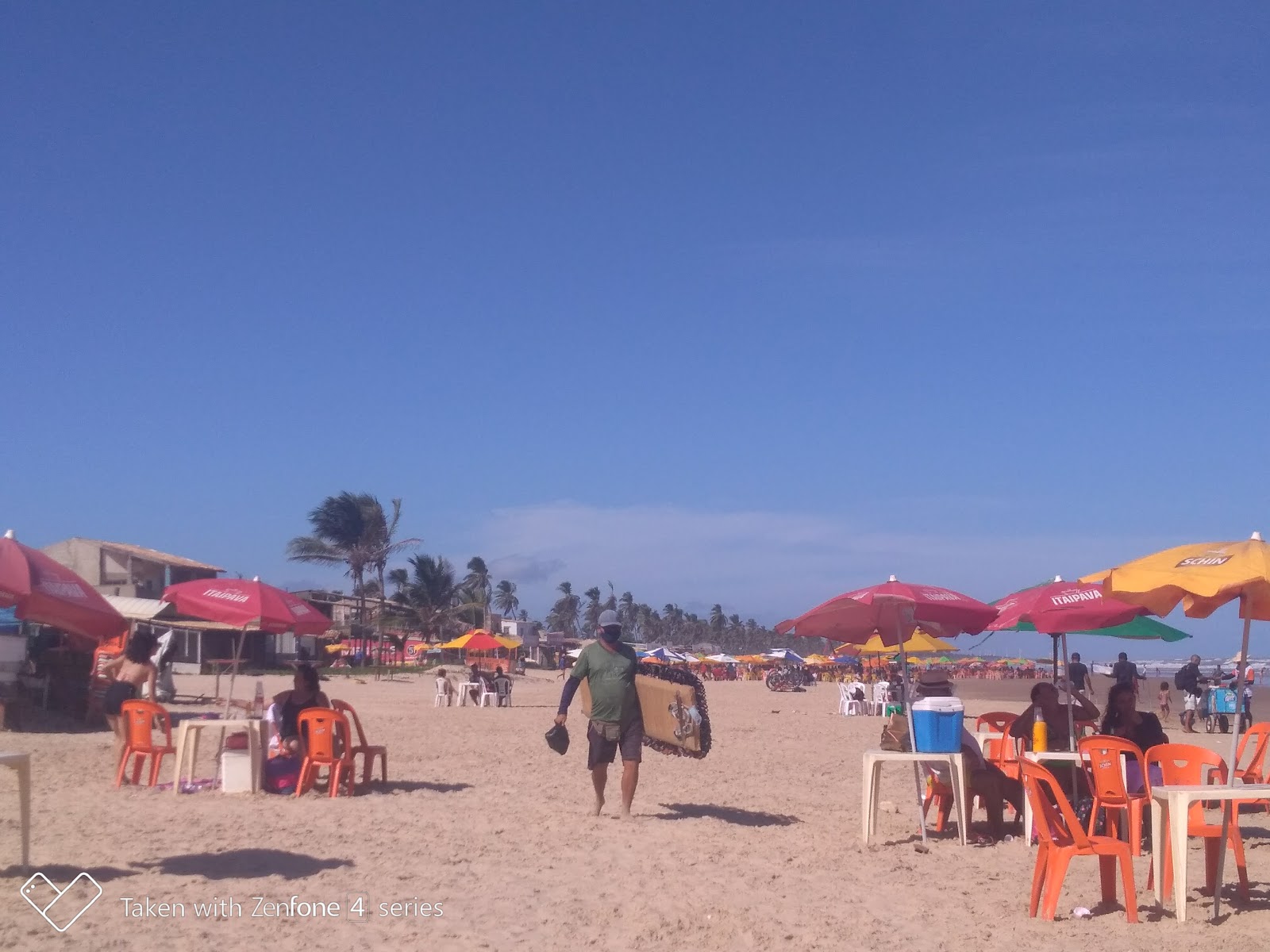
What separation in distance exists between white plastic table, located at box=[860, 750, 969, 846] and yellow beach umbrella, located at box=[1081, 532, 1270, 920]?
1.91 meters

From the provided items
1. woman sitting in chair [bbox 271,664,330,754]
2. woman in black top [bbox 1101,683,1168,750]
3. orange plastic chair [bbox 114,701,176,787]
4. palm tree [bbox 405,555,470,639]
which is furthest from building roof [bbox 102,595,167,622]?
palm tree [bbox 405,555,470,639]

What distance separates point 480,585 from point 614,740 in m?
78.9

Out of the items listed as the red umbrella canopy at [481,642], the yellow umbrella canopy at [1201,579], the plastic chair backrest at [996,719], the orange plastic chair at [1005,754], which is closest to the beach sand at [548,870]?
the orange plastic chair at [1005,754]

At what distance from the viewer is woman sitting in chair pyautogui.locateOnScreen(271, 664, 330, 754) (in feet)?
31.9

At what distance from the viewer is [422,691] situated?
1262 inches

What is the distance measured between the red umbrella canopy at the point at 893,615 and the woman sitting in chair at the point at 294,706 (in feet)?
12.6

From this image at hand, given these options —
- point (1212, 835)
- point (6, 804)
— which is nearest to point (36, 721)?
point (6, 804)

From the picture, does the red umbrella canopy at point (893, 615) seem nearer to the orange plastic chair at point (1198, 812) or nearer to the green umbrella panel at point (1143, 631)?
the green umbrella panel at point (1143, 631)

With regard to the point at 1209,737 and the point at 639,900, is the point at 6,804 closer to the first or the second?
the point at 639,900

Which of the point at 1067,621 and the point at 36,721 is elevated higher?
the point at 1067,621

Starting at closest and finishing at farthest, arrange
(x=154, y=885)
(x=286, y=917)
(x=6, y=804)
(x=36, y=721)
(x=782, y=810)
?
(x=286, y=917), (x=154, y=885), (x=6, y=804), (x=782, y=810), (x=36, y=721)

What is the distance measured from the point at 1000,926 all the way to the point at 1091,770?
2154mm

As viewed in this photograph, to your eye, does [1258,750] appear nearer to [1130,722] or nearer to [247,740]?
Result: [1130,722]

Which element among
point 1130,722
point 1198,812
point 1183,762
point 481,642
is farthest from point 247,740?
point 481,642
